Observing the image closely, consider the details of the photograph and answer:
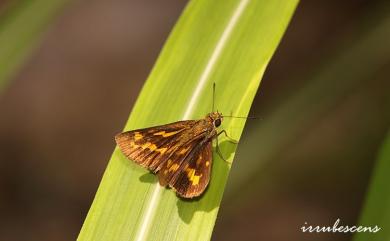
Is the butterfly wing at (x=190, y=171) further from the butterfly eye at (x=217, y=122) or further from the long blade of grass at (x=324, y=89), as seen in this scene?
the long blade of grass at (x=324, y=89)

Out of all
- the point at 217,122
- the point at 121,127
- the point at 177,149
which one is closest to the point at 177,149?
the point at 177,149

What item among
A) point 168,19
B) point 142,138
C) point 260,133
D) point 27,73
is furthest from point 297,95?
point 27,73

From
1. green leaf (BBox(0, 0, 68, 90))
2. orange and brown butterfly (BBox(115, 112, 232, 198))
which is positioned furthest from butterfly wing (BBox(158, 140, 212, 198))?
green leaf (BBox(0, 0, 68, 90))

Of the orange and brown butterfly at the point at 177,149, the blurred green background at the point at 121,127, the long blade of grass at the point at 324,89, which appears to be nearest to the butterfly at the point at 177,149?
the orange and brown butterfly at the point at 177,149

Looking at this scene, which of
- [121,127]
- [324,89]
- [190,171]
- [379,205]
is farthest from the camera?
[121,127]

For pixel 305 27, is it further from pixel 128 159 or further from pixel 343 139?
pixel 128 159

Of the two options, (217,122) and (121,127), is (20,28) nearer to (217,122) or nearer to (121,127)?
(217,122)
